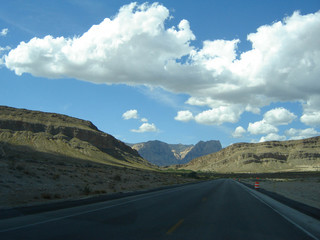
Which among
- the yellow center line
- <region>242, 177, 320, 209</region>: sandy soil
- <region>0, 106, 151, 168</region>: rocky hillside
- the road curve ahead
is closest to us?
the road curve ahead

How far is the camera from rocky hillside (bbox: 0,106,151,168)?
334 ft

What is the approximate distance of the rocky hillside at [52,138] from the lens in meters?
102

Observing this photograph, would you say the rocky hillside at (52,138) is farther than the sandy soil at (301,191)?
Yes

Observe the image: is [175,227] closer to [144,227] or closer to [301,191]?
[144,227]

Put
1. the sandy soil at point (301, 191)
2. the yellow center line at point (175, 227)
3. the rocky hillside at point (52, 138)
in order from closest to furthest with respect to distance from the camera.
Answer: the yellow center line at point (175, 227), the sandy soil at point (301, 191), the rocky hillside at point (52, 138)

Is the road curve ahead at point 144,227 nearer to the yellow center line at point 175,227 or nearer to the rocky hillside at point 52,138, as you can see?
the yellow center line at point 175,227

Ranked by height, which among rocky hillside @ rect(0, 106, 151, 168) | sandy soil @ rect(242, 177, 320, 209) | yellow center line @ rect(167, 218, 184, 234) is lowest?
sandy soil @ rect(242, 177, 320, 209)

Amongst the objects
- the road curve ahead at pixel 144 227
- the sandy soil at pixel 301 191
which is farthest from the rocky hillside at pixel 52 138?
the road curve ahead at pixel 144 227

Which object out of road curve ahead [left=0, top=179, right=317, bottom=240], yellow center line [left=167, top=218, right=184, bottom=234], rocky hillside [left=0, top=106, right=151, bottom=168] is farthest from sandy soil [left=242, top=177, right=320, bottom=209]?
rocky hillside [left=0, top=106, right=151, bottom=168]

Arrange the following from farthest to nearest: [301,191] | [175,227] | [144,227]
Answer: [301,191] < [175,227] < [144,227]

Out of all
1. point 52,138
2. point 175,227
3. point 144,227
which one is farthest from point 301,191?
point 52,138

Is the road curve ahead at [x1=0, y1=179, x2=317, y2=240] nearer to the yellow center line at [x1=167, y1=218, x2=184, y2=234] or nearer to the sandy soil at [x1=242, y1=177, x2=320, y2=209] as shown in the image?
the yellow center line at [x1=167, y1=218, x2=184, y2=234]

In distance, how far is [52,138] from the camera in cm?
11631

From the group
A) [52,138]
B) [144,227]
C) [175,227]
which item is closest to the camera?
[144,227]
